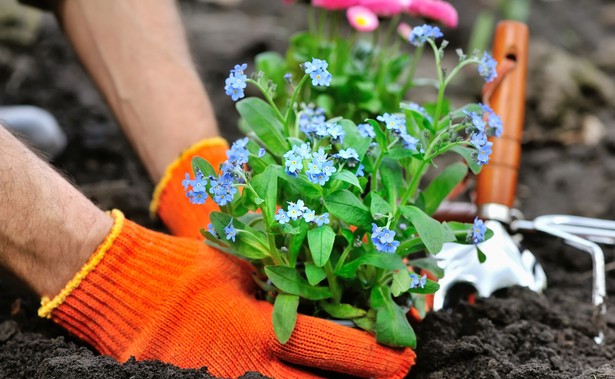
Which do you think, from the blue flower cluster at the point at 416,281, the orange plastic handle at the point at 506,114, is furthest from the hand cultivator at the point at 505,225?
the blue flower cluster at the point at 416,281

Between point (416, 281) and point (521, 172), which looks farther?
point (521, 172)

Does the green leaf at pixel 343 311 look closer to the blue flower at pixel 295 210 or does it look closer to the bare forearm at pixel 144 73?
the blue flower at pixel 295 210

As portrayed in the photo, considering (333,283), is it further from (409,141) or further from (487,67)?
(487,67)

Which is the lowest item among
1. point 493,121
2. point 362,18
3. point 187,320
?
point 187,320

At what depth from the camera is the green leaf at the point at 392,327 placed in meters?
1.22

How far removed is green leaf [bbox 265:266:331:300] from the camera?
1201mm

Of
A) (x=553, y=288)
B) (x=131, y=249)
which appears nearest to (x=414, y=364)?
(x=131, y=249)

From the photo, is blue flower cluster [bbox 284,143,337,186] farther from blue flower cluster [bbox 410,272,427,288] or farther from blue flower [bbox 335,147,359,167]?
blue flower cluster [bbox 410,272,427,288]

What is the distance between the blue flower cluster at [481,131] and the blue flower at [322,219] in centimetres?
26

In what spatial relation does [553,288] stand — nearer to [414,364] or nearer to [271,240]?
[414,364]

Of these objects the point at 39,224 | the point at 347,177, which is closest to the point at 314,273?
the point at 347,177

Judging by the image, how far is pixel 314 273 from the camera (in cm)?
118

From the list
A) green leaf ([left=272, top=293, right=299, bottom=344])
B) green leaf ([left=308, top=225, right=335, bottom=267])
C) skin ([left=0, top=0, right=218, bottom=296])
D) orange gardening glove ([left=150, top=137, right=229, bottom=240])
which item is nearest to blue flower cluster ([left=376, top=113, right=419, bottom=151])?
green leaf ([left=308, top=225, right=335, bottom=267])

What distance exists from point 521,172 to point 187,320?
5.72 ft
